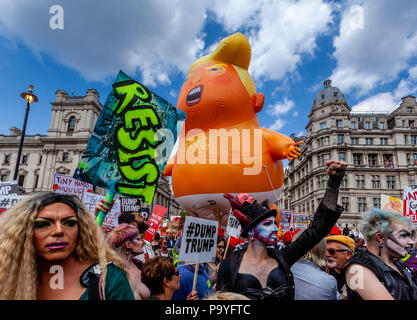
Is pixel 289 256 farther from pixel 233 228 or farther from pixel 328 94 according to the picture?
pixel 328 94

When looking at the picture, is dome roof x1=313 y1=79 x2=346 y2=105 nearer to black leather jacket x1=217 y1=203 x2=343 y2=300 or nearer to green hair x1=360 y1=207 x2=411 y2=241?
green hair x1=360 y1=207 x2=411 y2=241

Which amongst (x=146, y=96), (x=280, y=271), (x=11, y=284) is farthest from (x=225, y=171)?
(x=11, y=284)

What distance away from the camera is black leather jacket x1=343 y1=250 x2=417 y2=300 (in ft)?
6.81

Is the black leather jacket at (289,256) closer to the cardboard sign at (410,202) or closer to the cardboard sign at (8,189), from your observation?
the cardboard sign at (410,202)

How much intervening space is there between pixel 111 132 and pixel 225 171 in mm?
2658

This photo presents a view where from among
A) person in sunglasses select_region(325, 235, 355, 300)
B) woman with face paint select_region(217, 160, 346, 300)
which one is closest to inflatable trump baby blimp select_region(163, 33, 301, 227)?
person in sunglasses select_region(325, 235, 355, 300)

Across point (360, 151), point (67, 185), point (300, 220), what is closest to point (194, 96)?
point (67, 185)

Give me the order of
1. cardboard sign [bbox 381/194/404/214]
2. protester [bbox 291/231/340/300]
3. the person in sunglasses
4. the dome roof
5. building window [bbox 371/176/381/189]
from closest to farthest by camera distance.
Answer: protester [bbox 291/231/340/300]
the person in sunglasses
cardboard sign [bbox 381/194/404/214]
building window [bbox 371/176/381/189]
the dome roof

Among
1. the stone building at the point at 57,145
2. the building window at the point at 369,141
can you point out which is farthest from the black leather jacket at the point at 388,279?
the building window at the point at 369,141

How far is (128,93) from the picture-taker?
395cm

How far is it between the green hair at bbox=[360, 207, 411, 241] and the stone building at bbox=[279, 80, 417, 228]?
131 ft

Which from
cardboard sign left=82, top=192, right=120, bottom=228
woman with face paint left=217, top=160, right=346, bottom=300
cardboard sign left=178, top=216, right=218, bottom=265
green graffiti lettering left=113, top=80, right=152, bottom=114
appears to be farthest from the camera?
cardboard sign left=82, top=192, right=120, bottom=228

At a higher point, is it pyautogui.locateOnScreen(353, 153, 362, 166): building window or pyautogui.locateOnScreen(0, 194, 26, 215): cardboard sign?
pyautogui.locateOnScreen(353, 153, 362, 166): building window
